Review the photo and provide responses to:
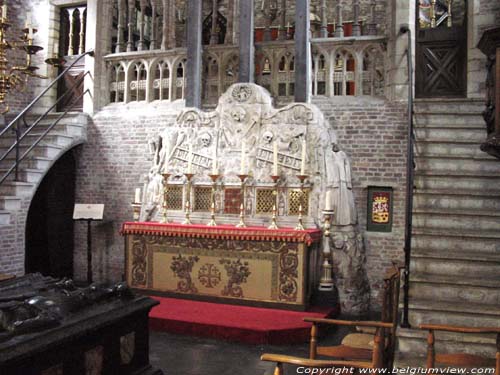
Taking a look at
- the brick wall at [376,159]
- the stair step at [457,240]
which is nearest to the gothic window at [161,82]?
the brick wall at [376,159]

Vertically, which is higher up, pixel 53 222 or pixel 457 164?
pixel 457 164

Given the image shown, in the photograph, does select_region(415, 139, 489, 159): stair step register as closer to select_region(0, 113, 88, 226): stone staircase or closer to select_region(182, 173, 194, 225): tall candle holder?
select_region(182, 173, 194, 225): tall candle holder

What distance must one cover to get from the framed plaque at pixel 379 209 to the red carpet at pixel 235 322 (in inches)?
67.5

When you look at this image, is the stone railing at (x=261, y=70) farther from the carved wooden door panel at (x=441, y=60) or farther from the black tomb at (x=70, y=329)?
the black tomb at (x=70, y=329)

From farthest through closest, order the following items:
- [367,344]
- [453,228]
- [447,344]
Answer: [453,228] < [447,344] < [367,344]

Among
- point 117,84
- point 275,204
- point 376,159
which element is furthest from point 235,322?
point 117,84

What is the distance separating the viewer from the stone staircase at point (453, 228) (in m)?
4.87

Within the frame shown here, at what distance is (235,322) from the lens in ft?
20.5

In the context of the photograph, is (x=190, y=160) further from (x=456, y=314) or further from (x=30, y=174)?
(x=456, y=314)

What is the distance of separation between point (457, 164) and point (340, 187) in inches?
63.7

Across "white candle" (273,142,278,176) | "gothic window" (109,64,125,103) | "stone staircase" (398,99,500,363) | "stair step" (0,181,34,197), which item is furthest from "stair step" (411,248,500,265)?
"gothic window" (109,64,125,103)

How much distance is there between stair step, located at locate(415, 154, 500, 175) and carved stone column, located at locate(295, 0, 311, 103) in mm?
2126

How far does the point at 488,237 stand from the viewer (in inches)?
226

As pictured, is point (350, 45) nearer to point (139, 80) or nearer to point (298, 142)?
point (298, 142)
